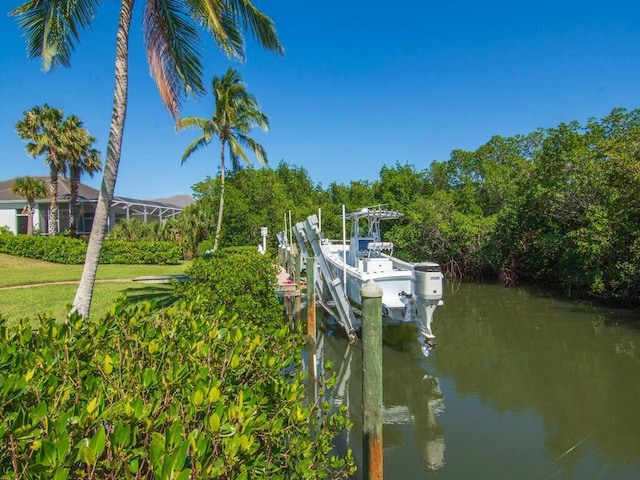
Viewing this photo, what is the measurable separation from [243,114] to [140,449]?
2350 cm

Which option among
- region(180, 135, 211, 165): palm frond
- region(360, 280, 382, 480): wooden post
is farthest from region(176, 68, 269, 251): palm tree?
region(360, 280, 382, 480): wooden post

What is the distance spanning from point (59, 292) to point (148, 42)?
889cm

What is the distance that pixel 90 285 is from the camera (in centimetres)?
696

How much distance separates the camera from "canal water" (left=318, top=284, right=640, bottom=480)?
5.69 meters

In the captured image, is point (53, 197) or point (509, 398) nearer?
point (509, 398)

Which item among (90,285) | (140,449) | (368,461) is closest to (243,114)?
(90,285)

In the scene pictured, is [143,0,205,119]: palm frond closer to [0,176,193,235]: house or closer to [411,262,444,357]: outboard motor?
[411,262,444,357]: outboard motor

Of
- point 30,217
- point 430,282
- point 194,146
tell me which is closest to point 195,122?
point 194,146

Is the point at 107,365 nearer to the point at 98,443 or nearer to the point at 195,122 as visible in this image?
the point at 98,443

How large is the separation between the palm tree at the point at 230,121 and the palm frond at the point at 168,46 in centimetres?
1433

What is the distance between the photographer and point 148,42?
7.98 m

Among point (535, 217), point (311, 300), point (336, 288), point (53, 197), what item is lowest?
point (311, 300)

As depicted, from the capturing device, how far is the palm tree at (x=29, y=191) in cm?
2630

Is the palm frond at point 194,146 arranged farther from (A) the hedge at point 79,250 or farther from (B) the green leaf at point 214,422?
(B) the green leaf at point 214,422
